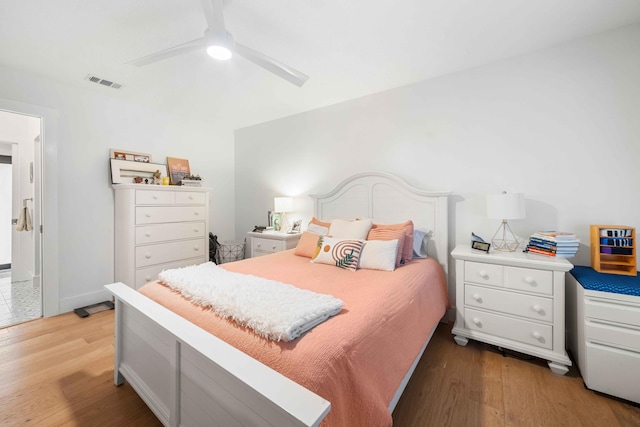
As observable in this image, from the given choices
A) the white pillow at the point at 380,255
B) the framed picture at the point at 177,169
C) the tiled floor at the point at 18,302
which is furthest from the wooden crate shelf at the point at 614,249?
the tiled floor at the point at 18,302

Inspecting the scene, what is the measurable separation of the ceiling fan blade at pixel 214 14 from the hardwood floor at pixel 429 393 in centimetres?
221

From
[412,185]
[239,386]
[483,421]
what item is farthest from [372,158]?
[239,386]

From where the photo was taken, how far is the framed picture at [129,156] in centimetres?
309

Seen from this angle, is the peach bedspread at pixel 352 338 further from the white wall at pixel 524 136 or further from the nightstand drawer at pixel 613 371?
the white wall at pixel 524 136

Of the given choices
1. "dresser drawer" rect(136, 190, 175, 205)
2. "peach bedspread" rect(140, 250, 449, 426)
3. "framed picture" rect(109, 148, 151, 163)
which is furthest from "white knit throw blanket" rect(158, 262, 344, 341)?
"framed picture" rect(109, 148, 151, 163)

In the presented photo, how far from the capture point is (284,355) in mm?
942

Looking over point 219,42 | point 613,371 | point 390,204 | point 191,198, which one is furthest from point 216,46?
point 613,371

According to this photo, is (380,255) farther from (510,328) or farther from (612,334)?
(612,334)

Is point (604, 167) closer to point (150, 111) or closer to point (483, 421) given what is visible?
point (483, 421)

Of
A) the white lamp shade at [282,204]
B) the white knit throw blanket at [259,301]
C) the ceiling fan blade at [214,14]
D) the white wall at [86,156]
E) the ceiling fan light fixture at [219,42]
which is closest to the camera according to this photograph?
the white knit throw blanket at [259,301]

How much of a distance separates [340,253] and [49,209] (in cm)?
295

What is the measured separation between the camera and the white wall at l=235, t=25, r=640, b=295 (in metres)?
1.94

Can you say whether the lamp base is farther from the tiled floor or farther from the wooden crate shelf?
the tiled floor

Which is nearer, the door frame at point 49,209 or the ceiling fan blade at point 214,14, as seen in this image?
the ceiling fan blade at point 214,14
